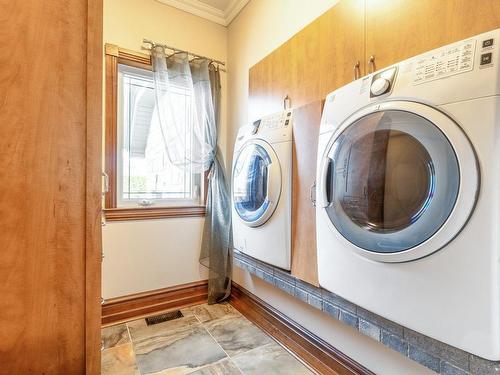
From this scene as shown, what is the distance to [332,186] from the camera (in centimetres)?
107

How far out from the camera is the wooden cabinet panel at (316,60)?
1.16 meters

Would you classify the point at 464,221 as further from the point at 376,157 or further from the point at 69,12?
the point at 69,12

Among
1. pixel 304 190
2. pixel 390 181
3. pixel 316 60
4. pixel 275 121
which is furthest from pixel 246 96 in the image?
pixel 390 181

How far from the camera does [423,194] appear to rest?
0.79m

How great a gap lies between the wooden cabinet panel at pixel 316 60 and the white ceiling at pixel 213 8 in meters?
0.85

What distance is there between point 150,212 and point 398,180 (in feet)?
5.79

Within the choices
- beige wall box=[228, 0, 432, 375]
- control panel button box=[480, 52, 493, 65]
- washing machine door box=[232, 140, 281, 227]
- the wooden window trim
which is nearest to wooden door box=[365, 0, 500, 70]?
control panel button box=[480, 52, 493, 65]

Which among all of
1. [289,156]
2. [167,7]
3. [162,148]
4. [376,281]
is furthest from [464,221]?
[167,7]

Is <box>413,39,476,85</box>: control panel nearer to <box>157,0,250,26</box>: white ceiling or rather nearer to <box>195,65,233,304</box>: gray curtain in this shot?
<box>195,65,233,304</box>: gray curtain

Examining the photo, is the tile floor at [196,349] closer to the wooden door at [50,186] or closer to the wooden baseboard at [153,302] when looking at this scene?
the wooden baseboard at [153,302]

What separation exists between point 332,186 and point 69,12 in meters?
1.00

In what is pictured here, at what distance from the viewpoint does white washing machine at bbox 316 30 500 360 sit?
2.15 feet

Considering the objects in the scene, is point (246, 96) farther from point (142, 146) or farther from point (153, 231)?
point (153, 231)

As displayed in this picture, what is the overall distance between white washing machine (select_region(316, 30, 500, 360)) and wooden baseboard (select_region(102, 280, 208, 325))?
4.87ft
